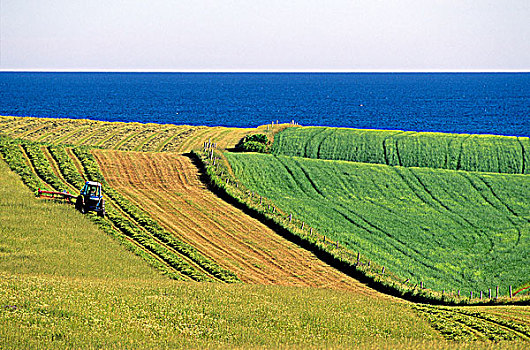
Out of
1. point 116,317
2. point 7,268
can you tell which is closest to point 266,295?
point 116,317

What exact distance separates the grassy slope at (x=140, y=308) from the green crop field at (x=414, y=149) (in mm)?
37162

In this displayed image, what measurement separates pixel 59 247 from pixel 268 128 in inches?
1915

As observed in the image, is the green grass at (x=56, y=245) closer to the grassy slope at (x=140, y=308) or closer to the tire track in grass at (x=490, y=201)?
the grassy slope at (x=140, y=308)

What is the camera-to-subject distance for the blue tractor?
41875mm

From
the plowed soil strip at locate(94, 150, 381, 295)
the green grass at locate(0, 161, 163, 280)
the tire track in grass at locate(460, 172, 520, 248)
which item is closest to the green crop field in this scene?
the tire track in grass at locate(460, 172, 520, 248)

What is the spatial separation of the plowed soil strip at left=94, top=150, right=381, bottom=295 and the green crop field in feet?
65.6

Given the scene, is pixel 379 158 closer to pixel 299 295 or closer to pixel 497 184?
pixel 497 184

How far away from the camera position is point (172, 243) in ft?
134

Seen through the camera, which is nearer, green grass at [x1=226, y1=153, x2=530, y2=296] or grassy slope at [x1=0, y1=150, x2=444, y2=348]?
grassy slope at [x1=0, y1=150, x2=444, y2=348]

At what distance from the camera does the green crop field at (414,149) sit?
66.1 meters

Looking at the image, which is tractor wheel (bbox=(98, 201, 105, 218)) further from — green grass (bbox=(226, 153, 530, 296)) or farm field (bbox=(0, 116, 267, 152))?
farm field (bbox=(0, 116, 267, 152))

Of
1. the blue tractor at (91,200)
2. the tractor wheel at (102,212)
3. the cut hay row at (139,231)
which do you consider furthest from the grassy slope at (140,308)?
the tractor wheel at (102,212)

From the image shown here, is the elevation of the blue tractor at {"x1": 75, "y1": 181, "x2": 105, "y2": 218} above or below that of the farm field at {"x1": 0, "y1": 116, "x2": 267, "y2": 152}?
below

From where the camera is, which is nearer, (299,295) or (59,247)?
(299,295)
